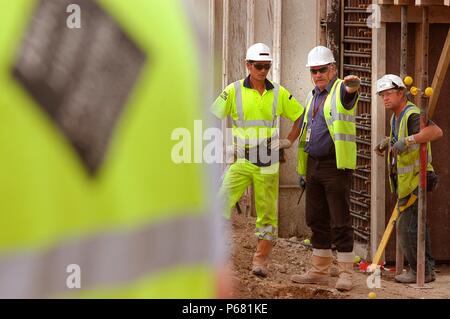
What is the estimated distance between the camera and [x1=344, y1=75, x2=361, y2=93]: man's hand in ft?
27.9

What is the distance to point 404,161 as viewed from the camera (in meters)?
9.09

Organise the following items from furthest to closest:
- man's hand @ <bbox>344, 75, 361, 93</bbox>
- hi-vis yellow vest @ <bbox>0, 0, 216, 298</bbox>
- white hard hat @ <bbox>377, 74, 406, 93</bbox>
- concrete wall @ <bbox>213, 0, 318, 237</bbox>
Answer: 1. concrete wall @ <bbox>213, 0, 318, 237</bbox>
2. white hard hat @ <bbox>377, 74, 406, 93</bbox>
3. man's hand @ <bbox>344, 75, 361, 93</bbox>
4. hi-vis yellow vest @ <bbox>0, 0, 216, 298</bbox>

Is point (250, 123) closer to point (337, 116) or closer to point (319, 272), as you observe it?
point (337, 116)

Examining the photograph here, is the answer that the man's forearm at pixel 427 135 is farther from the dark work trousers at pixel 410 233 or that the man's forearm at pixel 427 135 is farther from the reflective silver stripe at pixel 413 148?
the dark work trousers at pixel 410 233

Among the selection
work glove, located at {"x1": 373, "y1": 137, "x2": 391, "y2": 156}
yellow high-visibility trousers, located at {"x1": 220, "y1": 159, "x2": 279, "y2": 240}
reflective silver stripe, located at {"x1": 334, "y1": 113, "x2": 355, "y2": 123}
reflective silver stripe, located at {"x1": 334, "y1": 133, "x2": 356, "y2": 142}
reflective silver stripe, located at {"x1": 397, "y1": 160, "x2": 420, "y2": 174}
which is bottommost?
yellow high-visibility trousers, located at {"x1": 220, "y1": 159, "x2": 279, "y2": 240}

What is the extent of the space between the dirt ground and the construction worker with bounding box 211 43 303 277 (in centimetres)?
44

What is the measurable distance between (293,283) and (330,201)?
3.54 ft

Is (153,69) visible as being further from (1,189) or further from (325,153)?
(325,153)

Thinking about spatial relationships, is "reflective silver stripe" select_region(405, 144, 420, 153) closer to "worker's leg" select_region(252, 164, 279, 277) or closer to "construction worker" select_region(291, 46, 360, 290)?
"construction worker" select_region(291, 46, 360, 290)

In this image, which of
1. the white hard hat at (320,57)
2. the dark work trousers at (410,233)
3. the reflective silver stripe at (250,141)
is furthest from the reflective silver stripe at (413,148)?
the reflective silver stripe at (250,141)

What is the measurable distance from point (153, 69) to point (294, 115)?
842 cm

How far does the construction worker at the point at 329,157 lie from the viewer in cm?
866

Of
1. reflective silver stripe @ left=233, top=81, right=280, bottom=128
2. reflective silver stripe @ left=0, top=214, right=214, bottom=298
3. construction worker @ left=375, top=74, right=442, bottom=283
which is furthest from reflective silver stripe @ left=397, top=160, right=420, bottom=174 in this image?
reflective silver stripe @ left=0, top=214, right=214, bottom=298

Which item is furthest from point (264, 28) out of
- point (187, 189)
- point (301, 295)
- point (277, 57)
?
point (187, 189)
